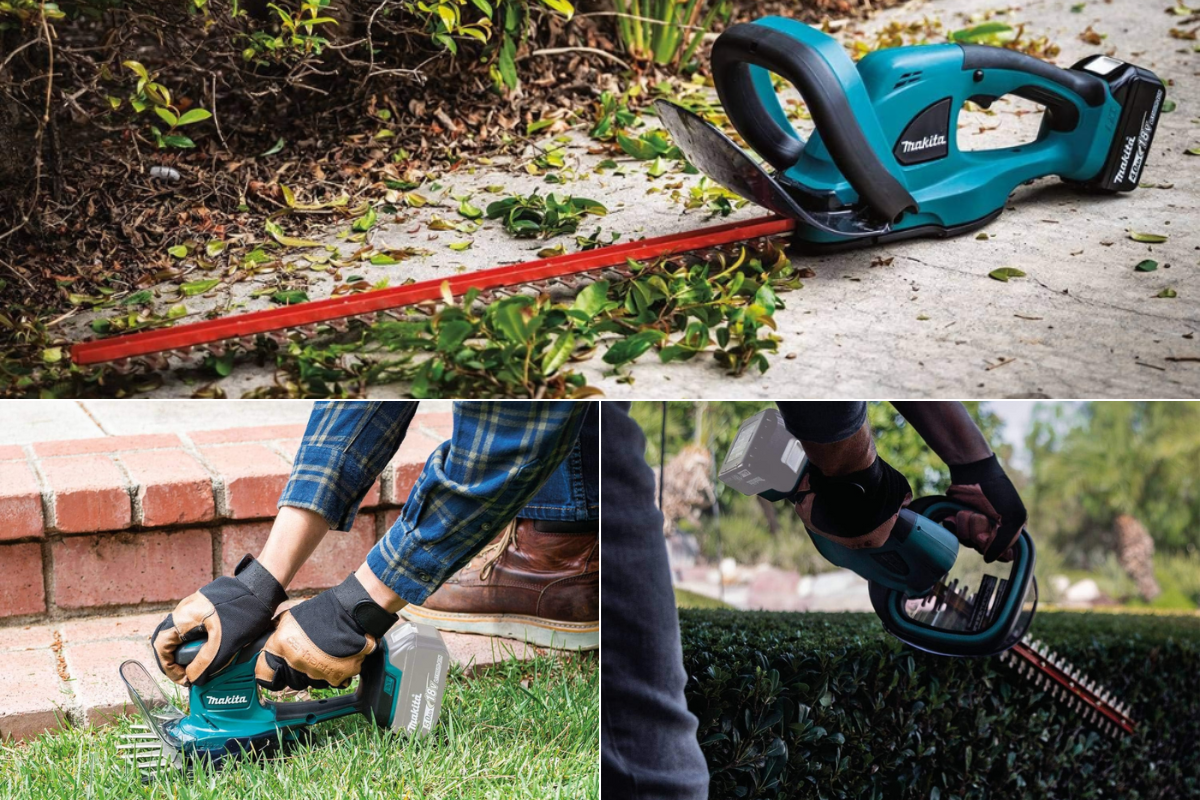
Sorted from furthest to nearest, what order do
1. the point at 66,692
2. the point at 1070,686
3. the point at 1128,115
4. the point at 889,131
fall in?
the point at 1128,115 → the point at 889,131 → the point at 1070,686 → the point at 66,692

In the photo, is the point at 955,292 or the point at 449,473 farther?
the point at 955,292

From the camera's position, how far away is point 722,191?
297 centimetres

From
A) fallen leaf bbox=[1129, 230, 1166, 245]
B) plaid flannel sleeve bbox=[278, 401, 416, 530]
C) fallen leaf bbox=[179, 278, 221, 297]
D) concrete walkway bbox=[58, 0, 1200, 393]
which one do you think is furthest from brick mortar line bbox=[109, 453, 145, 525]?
fallen leaf bbox=[1129, 230, 1166, 245]

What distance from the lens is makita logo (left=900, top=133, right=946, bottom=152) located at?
255 centimetres

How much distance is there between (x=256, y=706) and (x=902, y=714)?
1116 mm

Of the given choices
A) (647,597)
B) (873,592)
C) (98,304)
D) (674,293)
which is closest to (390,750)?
(647,597)

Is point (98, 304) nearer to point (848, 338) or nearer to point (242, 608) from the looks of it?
point (242, 608)

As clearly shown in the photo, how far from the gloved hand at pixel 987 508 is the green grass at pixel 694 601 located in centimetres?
42

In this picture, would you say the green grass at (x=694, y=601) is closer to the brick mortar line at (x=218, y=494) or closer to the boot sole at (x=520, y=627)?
the boot sole at (x=520, y=627)

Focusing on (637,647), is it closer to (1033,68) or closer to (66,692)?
(66,692)

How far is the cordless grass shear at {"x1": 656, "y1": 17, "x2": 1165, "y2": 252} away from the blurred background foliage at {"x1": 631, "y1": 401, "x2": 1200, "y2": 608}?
87 centimetres

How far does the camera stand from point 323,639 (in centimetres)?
163

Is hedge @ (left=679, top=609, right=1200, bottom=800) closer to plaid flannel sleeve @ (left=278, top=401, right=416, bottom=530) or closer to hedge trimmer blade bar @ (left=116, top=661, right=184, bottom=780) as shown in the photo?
plaid flannel sleeve @ (left=278, top=401, right=416, bottom=530)

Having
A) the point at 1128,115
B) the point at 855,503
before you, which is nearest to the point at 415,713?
the point at 855,503
